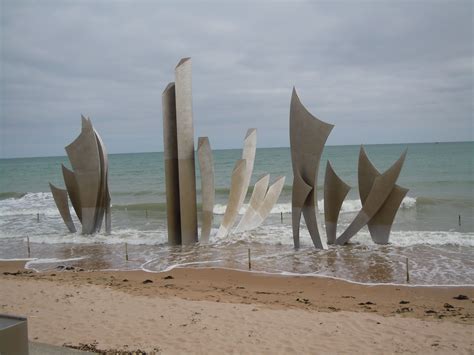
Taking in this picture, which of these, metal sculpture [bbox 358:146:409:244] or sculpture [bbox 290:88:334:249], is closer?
sculpture [bbox 290:88:334:249]

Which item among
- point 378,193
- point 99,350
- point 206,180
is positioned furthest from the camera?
point 206,180

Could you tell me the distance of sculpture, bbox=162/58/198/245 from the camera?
12.1 m

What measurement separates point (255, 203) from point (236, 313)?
791cm

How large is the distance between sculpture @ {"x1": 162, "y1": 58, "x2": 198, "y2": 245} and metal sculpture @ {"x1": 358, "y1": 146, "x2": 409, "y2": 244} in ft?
14.6

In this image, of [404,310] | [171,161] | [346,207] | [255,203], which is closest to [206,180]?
[171,161]

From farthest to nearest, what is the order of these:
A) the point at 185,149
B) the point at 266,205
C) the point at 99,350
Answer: the point at 266,205, the point at 185,149, the point at 99,350

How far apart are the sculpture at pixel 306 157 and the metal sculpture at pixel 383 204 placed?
49.3 inches

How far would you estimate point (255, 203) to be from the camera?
14.3 meters

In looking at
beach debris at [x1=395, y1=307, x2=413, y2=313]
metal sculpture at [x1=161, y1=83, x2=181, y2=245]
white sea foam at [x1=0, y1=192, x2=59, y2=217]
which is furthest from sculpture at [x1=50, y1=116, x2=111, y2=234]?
beach debris at [x1=395, y1=307, x2=413, y2=313]

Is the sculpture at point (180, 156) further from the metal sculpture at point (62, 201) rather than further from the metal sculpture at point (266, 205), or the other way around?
the metal sculpture at point (62, 201)

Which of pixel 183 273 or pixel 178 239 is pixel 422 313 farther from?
pixel 178 239

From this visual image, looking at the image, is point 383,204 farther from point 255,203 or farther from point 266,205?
point 255,203

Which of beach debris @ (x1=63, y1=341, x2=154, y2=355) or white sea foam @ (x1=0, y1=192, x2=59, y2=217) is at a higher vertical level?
white sea foam @ (x1=0, y1=192, x2=59, y2=217)

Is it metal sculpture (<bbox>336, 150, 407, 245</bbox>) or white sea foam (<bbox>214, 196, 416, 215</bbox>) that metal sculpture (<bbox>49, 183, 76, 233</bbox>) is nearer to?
white sea foam (<bbox>214, 196, 416, 215</bbox>)
